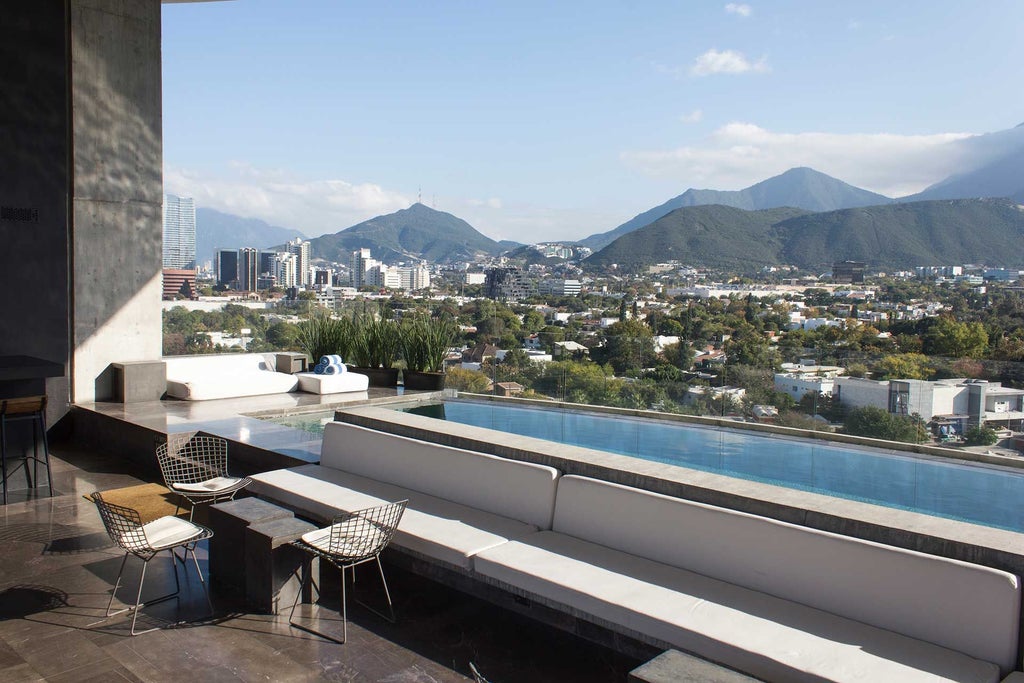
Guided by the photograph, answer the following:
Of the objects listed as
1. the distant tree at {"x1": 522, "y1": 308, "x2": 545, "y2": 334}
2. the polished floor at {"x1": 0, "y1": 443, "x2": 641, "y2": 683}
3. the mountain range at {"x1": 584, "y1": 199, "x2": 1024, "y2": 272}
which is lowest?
the polished floor at {"x1": 0, "y1": 443, "x2": 641, "y2": 683}

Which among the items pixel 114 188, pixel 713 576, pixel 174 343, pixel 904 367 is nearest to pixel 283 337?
pixel 174 343

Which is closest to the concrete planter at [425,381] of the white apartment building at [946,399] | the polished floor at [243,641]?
the white apartment building at [946,399]

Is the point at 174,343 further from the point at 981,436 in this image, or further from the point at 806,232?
the point at 806,232

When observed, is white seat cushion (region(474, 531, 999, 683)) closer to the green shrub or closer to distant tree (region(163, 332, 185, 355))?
the green shrub

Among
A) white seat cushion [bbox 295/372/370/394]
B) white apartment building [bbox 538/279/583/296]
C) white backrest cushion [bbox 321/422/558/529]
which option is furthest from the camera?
white apartment building [bbox 538/279/583/296]

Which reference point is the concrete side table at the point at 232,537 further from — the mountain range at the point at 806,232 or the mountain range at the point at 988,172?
the mountain range at the point at 988,172

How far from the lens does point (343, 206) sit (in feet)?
151

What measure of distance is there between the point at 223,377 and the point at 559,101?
843 inches

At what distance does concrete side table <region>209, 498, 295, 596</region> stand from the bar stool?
247cm

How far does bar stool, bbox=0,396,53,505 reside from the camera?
218 inches

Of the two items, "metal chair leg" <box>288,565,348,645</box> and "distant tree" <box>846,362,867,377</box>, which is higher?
"distant tree" <box>846,362,867,377</box>

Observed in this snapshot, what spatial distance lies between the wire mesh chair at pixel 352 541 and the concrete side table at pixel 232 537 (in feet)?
1.29

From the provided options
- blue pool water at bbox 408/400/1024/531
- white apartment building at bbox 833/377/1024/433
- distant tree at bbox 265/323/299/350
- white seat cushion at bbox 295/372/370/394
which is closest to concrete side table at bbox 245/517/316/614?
blue pool water at bbox 408/400/1024/531

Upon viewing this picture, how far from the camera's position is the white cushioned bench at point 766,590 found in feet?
8.20
